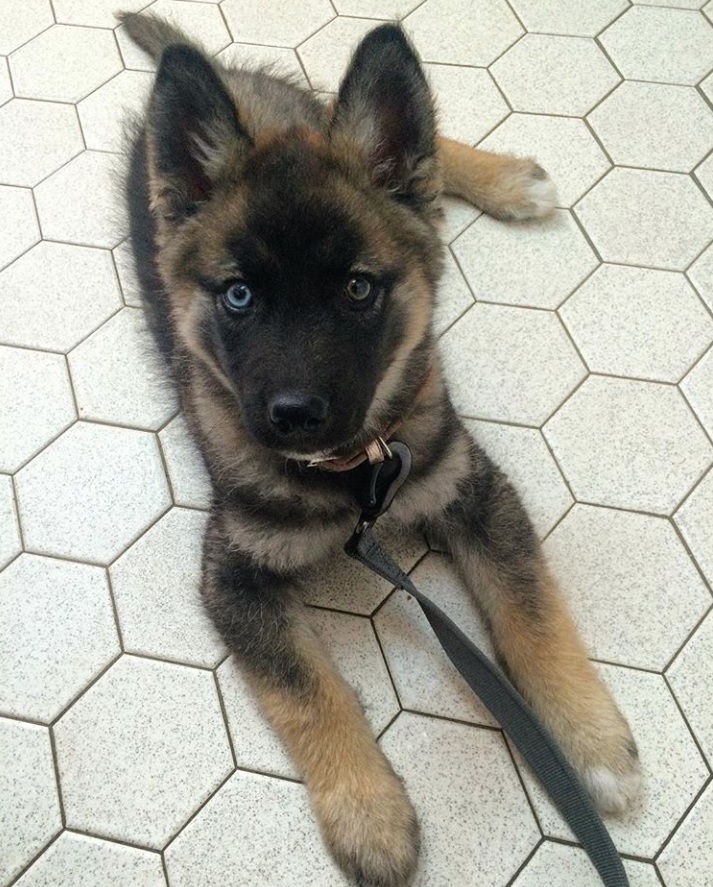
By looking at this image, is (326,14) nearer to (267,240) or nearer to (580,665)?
(267,240)

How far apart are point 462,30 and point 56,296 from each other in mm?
2308

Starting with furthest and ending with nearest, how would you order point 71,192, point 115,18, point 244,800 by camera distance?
point 115,18
point 71,192
point 244,800

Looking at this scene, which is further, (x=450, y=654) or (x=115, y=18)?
(x=115, y=18)

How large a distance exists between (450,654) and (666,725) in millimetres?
659

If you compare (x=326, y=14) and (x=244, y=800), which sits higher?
(x=326, y=14)

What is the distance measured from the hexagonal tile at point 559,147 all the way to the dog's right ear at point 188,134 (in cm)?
179

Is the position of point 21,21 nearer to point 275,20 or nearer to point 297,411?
point 275,20

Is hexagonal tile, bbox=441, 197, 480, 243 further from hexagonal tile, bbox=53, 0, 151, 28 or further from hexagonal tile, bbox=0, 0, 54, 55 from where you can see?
hexagonal tile, bbox=0, 0, 54, 55

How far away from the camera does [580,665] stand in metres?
2.12

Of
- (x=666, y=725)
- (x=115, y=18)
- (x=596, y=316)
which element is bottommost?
(x=666, y=725)

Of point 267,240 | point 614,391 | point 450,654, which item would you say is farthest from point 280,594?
point 614,391

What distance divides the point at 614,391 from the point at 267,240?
1.54m

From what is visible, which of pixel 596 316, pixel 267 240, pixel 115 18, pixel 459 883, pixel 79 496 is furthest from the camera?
pixel 115 18

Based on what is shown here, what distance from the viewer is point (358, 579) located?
243 centimetres
